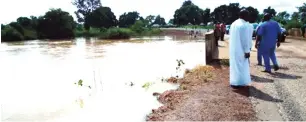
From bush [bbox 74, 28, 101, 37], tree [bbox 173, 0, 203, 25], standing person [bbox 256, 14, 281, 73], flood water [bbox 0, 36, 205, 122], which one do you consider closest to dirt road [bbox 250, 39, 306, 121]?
standing person [bbox 256, 14, 281, 73]

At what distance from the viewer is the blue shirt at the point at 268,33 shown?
32.7 ft

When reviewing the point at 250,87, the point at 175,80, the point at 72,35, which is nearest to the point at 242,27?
the point at 250,87

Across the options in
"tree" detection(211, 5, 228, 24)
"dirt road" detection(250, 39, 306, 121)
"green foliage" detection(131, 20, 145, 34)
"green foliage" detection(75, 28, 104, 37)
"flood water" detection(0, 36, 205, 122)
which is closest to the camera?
"dirt road" detection(250, 39, 306, 121)

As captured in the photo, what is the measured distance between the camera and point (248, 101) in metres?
7.08

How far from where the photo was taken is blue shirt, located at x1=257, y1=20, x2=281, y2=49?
9961 mm

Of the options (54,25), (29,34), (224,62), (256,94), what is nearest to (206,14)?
(54,25)

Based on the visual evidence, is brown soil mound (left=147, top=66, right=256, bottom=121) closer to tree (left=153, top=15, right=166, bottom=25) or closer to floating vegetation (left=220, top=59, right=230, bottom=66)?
floating vegetation (left=220, top=59, right=230, bottom=66)

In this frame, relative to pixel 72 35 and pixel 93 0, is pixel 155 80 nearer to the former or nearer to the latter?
pixel 72 35

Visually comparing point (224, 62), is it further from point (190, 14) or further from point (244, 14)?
point (190, 14)

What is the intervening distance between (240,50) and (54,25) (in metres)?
73.7

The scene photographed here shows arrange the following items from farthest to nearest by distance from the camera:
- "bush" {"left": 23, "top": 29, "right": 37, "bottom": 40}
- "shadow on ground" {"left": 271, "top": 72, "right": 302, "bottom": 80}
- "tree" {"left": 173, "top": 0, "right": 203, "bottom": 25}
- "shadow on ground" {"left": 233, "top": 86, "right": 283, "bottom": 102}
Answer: "tree" {"left": 173, "top": 0, "right": 203, "bottom": 25} → "bush" {"left": 23, "top": 29, "right": 37, "bottom": 40} → "shadow on ground" {"left": 271, "top": 72, "right": 302, "bottom": 80} → "shadow on ground" {"left": 233, "top": 86, "right": 283, "bottom": 102}

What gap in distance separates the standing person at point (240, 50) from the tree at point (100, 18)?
290 ft

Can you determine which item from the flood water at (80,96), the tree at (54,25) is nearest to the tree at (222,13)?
the tree at (54,25)

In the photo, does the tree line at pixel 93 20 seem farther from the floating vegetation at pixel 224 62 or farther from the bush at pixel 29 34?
the floating vegetation at pixel 224 62
